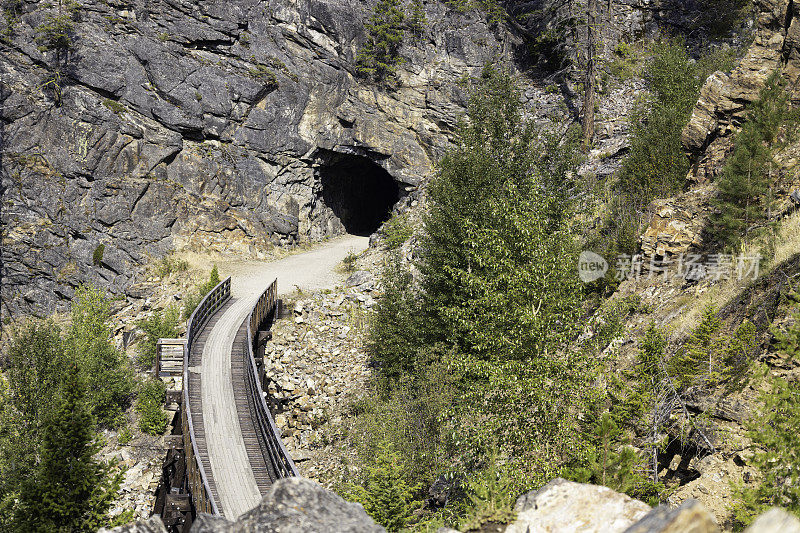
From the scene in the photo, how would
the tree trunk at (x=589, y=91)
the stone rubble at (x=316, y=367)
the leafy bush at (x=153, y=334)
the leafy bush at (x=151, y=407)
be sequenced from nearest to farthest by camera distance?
the stone rubble at (x=316, y=367) → the leafy bush at (x=151, y=407) → the leafy bush at (x=153, y=334) → the tree trunk at (x=589, y=91)

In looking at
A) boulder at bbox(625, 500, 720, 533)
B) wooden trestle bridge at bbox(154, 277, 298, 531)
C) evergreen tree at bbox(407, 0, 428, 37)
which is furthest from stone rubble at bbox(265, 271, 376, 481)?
evergreen tree at bbox(407, 0, 428, 37)

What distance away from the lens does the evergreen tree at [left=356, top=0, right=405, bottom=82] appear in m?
47.9

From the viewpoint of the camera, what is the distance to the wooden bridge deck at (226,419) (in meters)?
16.7

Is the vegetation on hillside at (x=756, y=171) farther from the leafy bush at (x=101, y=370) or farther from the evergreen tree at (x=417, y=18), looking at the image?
the evergreen tree at (x=417, y=18)

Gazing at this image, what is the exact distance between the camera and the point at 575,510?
673cm

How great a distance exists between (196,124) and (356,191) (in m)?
19.5

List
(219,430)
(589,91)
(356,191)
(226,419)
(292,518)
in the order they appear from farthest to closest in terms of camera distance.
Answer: (356,191) → (589,91) → (226,419) → (219,430) → (292,518)

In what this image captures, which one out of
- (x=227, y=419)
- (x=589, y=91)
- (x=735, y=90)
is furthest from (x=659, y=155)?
(x=227, y=419)

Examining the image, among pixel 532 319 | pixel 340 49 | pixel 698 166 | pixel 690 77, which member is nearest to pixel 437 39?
pixel 340 49

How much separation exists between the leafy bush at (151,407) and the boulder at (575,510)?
23.5 m

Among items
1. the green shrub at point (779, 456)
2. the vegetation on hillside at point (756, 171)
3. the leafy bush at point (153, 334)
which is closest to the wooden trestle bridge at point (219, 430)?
the leafy bush at point (153, 334)

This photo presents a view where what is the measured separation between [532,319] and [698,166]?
14.8 m

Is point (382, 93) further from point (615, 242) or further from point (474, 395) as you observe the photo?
point (474, 395)

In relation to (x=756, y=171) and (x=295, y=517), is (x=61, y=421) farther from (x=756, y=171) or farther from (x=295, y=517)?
(x=756, y=171)
